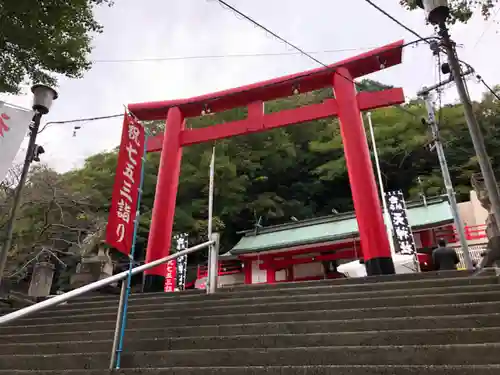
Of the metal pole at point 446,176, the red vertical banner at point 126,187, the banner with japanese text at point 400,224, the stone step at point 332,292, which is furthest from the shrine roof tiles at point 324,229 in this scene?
the red vertical banner at point 126,187

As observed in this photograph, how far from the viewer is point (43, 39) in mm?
6539

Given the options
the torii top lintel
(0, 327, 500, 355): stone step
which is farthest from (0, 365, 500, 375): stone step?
the torii top lintel

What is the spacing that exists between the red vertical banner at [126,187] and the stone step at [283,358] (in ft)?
3.34

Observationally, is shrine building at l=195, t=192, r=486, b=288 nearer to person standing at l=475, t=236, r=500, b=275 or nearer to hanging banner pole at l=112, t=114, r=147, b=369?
person standing at l=475, t=236, r=500, b=275

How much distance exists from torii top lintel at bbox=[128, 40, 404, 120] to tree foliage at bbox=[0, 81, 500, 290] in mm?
7469

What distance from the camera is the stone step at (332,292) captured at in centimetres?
450

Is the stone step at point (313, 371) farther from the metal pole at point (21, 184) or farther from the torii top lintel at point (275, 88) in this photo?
the torii top lintel at point (275, 88)

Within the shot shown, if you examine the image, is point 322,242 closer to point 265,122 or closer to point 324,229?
point 324,229

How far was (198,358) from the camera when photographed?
3338 millimetres

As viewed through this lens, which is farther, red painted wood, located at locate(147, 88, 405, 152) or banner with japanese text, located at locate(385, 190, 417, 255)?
banner with japanese text, located at locate(385, 190, 417, 255)

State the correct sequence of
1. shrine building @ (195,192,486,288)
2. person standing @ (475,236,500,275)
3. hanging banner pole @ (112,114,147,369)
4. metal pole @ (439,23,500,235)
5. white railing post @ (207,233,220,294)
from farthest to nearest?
shrine building @ (195,192,486,288), white railing post @ (207,233,220,294), person standing @ (475,236,500,275), metal pole @ (439,23,500,235), hanging banner pole @ (112,114,147,369)

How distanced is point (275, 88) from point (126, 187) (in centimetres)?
573

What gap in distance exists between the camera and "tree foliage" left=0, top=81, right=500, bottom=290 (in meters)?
18.5

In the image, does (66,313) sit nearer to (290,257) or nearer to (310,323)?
(310,323)
